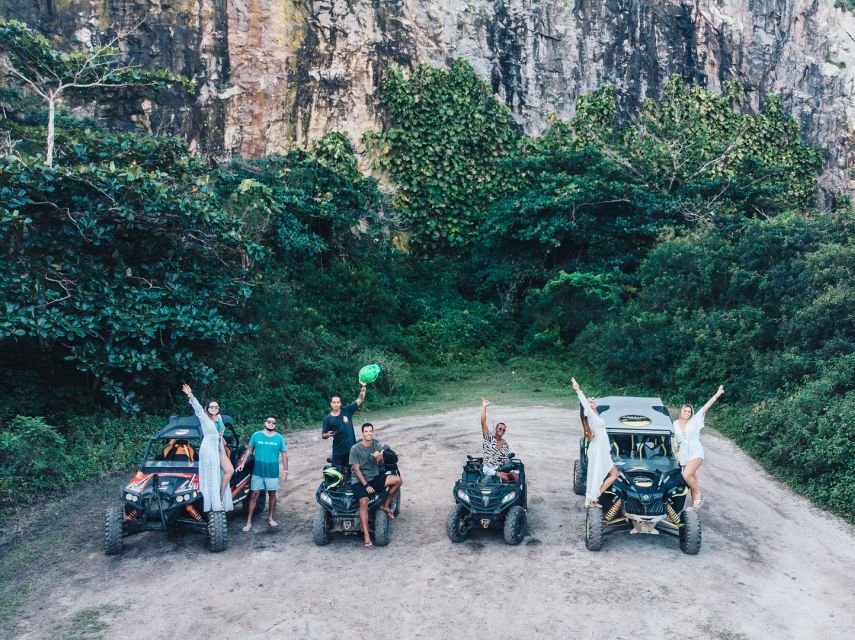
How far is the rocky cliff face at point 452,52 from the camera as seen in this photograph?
26.8 metres

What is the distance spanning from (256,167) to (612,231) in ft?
44.8

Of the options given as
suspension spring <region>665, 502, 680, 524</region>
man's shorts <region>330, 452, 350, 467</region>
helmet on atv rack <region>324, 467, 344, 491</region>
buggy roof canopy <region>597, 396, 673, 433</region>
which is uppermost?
buggy roof canopy <region>597, 396, 673, 433</region>

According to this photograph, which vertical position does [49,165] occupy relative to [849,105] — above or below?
below

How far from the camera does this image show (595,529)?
379 inches

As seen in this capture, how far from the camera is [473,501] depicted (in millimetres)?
9820

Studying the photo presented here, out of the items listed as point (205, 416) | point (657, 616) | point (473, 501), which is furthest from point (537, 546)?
point (205, 416)

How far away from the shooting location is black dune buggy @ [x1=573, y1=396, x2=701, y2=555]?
9422 millimetres

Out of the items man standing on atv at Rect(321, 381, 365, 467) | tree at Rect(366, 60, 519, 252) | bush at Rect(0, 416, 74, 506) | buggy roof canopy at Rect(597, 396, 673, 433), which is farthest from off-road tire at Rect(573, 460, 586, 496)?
tree at Rect(366, 60, 519, 252)

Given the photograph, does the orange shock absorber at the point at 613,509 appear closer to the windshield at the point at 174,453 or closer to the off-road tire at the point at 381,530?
the off-road tire at the point at 381,530

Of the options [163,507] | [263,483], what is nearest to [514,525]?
[263,483]

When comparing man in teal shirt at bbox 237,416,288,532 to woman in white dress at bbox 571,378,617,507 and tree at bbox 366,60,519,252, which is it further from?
tree at bbox 366,60,519,252

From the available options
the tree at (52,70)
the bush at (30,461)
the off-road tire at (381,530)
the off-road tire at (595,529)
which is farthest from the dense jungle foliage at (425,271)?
the off-road tire at (381,530)

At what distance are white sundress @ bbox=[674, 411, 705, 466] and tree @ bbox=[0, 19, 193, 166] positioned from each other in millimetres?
12866

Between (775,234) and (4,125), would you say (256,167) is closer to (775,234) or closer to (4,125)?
(4,125)
